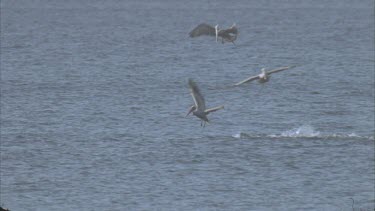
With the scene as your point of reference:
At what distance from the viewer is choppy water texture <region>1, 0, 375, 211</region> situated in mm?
52562

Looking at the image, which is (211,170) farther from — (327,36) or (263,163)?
(327,36)

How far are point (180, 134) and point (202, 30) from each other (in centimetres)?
4614

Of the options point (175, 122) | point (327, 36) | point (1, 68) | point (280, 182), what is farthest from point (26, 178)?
point (327, 36)

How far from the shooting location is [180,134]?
226 feet

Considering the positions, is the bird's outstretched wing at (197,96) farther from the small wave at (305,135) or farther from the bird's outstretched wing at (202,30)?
the small wave at (305,135)

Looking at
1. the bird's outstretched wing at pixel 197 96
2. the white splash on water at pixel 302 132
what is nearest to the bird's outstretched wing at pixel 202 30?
the bird's outstretched wing at pixel 197 96

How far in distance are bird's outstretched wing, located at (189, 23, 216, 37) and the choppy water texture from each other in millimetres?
16285

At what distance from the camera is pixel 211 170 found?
191 feet

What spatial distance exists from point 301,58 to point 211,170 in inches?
2755

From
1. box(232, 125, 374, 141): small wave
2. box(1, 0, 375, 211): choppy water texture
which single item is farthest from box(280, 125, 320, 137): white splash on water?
box(1, 0, 375, 211): choppy water texture

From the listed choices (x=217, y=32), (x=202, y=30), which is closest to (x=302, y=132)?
(x=202, y=30)

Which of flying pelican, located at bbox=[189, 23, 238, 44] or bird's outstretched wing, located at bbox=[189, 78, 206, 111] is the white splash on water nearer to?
flying pelican, located at bbox=[189, 23, 238, 44]

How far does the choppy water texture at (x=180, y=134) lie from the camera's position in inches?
2069

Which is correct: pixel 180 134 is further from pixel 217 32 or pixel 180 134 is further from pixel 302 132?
pixel 217 32
